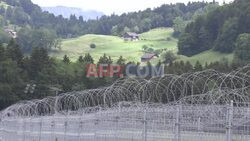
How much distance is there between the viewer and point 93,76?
71562 millimetres

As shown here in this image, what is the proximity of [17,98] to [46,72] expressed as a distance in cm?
791

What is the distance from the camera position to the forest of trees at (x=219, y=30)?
398 ft

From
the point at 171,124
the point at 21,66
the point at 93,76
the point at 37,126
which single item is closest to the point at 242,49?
the point at 93,76

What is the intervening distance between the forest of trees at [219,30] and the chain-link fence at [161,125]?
99.6 metres

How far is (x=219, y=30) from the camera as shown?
133000 millimetres

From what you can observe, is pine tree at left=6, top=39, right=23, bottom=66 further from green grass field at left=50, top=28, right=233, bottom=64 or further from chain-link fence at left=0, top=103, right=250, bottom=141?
green grass field at left=50, top=28, right=233, bottom=64

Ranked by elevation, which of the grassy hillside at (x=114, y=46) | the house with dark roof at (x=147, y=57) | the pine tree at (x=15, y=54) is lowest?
the house with dark roof at (x=147, y=57)

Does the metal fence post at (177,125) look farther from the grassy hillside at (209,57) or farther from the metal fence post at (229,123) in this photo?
the grassy hillside at (209,57)

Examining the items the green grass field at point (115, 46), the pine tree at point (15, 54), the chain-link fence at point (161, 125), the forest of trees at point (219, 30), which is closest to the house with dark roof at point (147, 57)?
the green grass field at point (115, 46)

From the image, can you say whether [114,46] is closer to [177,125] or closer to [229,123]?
[177,125]

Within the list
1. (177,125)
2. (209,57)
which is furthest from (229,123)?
(209,57)

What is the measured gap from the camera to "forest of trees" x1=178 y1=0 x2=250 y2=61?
12138 cm

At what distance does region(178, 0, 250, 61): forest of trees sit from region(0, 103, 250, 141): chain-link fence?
327 feet

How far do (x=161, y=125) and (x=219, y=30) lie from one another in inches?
4750
